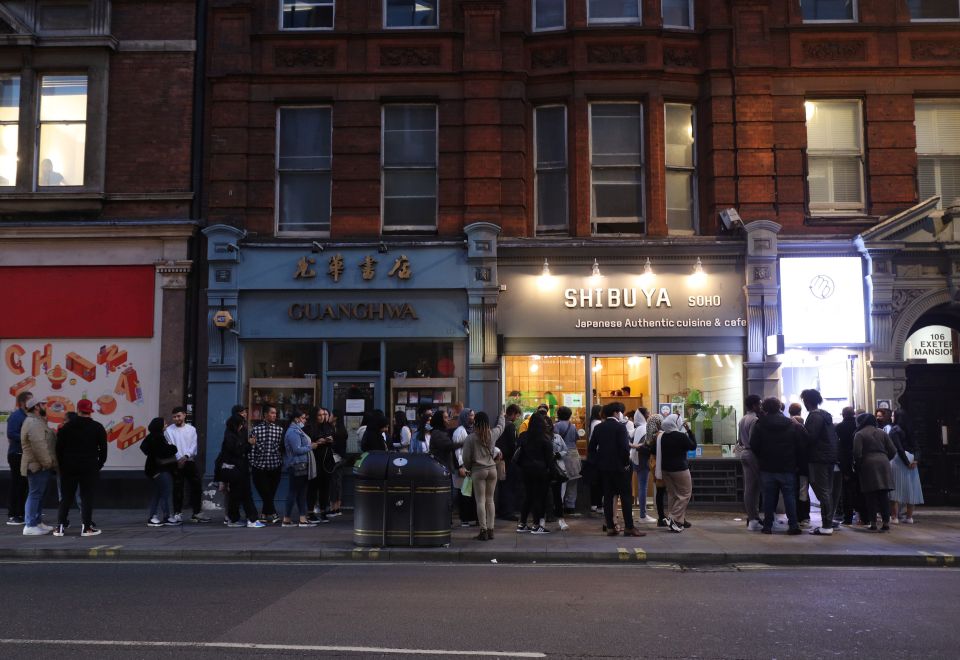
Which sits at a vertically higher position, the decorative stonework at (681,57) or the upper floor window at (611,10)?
the upper floor window at (611,10)

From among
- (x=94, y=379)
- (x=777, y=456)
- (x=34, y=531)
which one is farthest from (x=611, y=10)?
(x=34, y=531)

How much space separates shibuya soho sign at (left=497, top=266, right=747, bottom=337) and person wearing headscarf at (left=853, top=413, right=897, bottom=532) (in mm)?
3424

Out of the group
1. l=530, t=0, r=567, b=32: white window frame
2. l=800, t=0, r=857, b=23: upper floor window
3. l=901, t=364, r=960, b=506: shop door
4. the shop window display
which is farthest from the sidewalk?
l=800, t=0, r=857, b=23: upper floor window

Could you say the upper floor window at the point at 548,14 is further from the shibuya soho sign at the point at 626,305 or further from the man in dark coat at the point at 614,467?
the man in dark coat at the point at 614,467

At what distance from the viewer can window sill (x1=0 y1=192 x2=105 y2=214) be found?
52.7 feet

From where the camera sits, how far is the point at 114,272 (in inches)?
634

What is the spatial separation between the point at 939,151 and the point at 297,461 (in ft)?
42.4

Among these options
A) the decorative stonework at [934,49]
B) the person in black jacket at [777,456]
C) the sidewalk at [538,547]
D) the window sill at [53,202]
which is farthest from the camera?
the decorative stonework at [934,49]

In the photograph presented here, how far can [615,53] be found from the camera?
645 inches

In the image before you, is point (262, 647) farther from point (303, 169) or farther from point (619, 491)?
point (303, 169)

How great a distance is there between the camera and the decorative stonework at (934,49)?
16.2 meters

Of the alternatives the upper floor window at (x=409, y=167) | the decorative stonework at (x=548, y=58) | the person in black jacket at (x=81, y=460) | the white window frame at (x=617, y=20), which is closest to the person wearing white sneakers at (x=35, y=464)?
the person in black jacket at (x=81, y=460)

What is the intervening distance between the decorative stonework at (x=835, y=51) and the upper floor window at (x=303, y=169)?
9106 millimetres

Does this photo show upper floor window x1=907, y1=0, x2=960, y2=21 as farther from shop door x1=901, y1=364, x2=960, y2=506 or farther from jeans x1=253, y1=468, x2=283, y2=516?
jeans x1=253, y1=468, x2=283, y2=516
